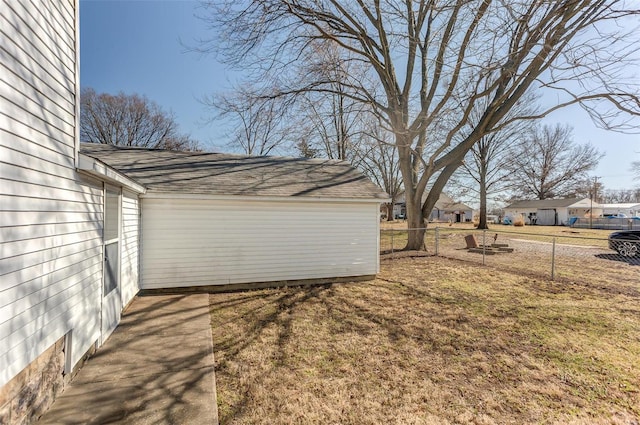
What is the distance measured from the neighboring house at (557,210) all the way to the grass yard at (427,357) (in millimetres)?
44397

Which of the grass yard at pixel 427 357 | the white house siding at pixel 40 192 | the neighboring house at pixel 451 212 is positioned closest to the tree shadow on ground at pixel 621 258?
the grass yard at pixel 427 357

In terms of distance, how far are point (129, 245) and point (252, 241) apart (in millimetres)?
2490

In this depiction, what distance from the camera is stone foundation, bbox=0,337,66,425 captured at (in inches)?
83.4

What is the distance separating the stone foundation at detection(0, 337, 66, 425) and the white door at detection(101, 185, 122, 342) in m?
1.20

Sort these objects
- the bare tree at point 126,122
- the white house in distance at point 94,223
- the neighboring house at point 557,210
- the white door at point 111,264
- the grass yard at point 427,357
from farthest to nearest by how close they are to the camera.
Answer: the neighboring house at point 557,210 → the bare tree at point 126,122 → the white door at point 111,264 → the grass yard at point 427,357 → the white house in distance at point 94,223

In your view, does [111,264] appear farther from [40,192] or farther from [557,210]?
[557,210]

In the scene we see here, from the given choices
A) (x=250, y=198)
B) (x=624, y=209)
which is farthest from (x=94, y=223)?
(x=624, y=209)

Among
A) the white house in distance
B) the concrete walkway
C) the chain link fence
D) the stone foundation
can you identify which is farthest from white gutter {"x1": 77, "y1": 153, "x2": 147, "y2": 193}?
the chain link fence

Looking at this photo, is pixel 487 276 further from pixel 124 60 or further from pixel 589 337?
pixel 124 60

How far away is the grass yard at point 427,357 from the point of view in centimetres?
271

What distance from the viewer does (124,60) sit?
585 inches

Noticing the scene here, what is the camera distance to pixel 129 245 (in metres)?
5.34

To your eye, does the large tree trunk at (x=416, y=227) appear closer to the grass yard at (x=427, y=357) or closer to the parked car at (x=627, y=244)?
the grass yard at (x=427, y=357)

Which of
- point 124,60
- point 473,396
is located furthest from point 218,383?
point 124,60
